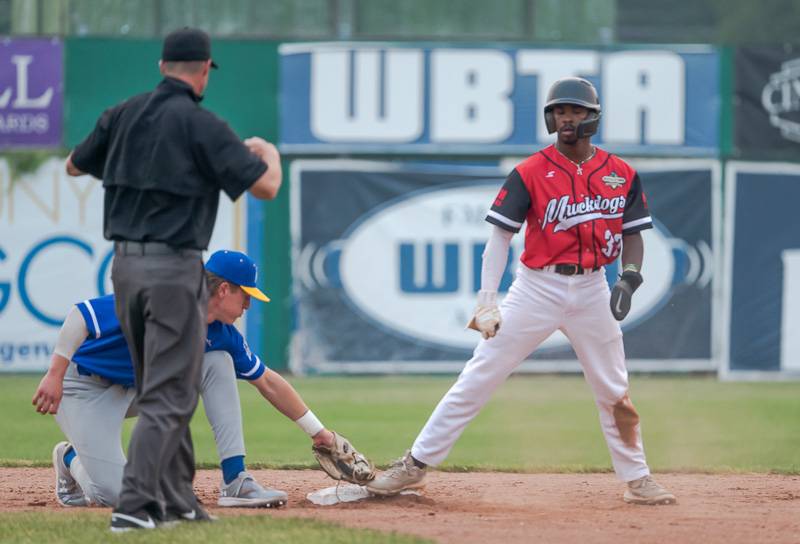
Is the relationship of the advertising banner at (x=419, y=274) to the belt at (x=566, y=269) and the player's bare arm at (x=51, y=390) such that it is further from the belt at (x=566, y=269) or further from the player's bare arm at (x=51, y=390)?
the player's bare arm at (x=51, y=390)

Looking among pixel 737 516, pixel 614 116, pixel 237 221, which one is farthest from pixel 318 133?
pixel 737 516

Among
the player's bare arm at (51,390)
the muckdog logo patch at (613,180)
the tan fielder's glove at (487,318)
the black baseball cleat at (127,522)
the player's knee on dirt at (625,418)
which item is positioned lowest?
the black baseball cleat at (127,522)

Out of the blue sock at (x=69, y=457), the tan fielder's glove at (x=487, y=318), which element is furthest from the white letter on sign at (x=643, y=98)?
the blue sock at (x=69, y=457)

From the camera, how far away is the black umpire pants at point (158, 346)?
15.7ft

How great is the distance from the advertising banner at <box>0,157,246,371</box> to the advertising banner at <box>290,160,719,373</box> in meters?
1.27

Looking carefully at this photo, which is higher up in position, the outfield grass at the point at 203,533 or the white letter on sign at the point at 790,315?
the outfield grass at the point at 203,533

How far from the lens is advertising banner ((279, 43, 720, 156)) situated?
1408 cm

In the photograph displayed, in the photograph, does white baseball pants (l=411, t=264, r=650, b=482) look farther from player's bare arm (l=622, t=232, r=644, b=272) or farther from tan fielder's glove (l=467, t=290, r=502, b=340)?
player's bare arm (l=622, t=232, r=644, b=272)

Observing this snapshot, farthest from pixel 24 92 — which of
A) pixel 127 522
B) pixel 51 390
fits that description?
pixel 127 522

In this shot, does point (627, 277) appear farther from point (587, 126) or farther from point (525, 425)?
point (525, 425)

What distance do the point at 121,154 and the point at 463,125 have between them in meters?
9.57

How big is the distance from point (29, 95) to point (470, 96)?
4.69 m

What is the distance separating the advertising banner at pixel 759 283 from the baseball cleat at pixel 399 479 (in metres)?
8.94

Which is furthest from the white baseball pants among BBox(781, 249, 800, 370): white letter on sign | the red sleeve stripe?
BBox(781, 249, 800, 370): white letter on sign
